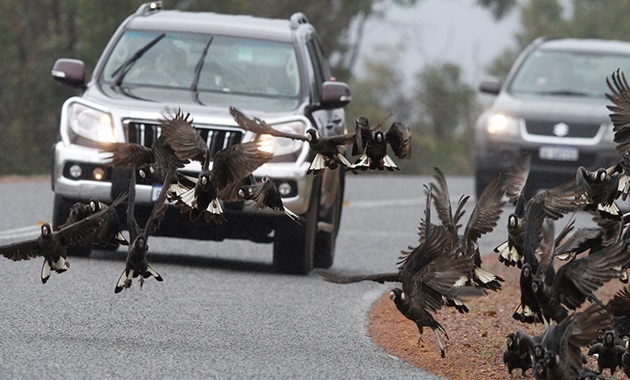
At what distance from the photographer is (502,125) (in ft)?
70.1

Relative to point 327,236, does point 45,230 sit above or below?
above

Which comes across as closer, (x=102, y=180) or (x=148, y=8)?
(x=102, y=180)

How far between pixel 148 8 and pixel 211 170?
18.6ft

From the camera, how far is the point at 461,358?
9.65 metres

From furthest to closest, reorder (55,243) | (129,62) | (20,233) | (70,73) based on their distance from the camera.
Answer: (20,233)
(129,62)
(70,73)
(55,243)

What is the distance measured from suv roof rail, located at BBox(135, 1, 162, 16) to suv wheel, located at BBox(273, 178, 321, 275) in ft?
8.41

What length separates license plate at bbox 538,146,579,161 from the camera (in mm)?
21062

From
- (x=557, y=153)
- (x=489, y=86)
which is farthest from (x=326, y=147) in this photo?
(x=489, y=86)

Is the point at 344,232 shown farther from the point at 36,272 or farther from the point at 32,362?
the point at 32,362

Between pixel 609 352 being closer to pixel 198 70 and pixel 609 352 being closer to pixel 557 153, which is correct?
pixel 198 70

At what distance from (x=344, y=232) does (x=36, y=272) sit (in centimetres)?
669

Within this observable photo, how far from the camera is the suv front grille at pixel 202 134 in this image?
13.0 m

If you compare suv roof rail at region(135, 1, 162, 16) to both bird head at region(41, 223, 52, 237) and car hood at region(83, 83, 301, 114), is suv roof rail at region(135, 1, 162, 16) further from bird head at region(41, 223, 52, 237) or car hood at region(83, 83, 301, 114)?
bird head at region(41, 223, 52, 237)

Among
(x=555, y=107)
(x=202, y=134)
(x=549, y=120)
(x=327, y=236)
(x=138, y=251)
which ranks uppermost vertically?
(x=138, y=251)
